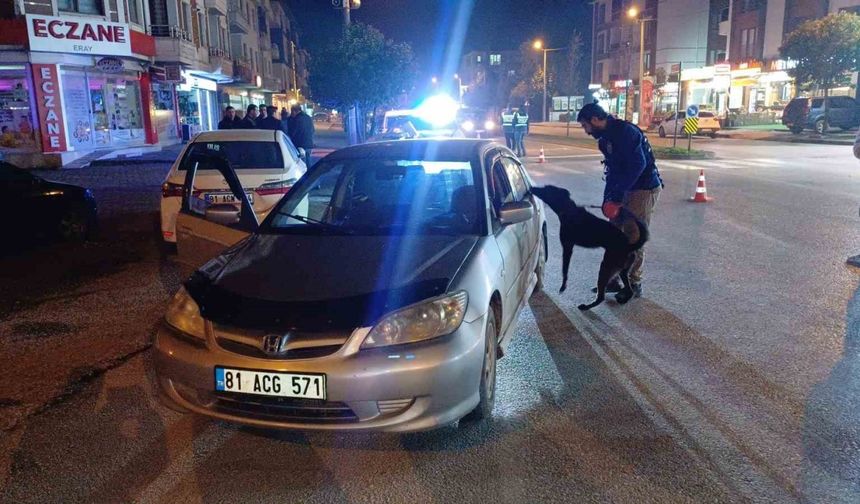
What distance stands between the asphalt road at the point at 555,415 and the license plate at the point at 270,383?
444mm

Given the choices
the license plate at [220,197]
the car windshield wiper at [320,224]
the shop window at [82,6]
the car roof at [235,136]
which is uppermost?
the shop window at [82,6]

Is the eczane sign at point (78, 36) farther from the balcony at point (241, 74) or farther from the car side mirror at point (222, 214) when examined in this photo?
the car side mirror at point (222, 214)

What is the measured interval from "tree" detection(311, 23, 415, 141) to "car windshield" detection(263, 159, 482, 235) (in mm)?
24905

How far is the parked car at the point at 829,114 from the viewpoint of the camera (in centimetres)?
3325

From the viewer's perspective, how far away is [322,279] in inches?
146

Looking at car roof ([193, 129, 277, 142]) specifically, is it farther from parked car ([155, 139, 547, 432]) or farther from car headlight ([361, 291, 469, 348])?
car headlight ([361, 291, 469, 348])

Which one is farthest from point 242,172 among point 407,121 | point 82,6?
point 82,6

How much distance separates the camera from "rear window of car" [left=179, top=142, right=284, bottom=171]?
8.84 meters

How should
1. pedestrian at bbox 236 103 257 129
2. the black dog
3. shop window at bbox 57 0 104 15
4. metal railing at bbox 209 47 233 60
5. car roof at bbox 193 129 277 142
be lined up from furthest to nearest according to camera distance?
metal railing at bbox 209 47 233 60 < shop window at bbox 57 0 104 15 < pedestrian at bbox 236 103 257 129 < car roof at bbox 193 129 277 142 < the black dog

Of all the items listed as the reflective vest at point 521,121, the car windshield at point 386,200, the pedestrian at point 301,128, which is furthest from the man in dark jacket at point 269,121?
the car windshield at point 386,200

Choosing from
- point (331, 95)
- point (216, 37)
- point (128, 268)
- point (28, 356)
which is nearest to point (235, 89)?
point (216, 37)

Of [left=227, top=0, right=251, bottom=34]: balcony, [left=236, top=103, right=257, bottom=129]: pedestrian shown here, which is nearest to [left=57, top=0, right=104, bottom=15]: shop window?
[left=236, top=103, right=257, bottom=129]: pedestrian

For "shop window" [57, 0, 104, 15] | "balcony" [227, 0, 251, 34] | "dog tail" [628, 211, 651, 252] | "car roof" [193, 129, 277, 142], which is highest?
"balcony" [227, 0, 251, 34]

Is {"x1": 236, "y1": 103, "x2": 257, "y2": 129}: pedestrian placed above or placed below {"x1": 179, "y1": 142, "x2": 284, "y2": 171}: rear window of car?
above
